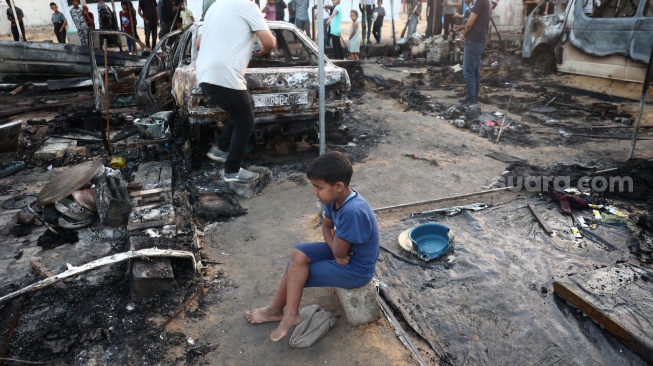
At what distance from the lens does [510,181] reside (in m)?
5.06

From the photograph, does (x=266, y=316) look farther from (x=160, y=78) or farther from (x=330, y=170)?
(x=160, y=78)

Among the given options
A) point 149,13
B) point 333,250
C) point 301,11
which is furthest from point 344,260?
point 301,11

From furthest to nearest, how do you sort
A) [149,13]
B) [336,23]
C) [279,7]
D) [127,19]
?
[279,7]
[336,23]
[127,19]
[149,13]

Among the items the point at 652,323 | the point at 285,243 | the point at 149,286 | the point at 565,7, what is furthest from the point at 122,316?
the point at 565,7

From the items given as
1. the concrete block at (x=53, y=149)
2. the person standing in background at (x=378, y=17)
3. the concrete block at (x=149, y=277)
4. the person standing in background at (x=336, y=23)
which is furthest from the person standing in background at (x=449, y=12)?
the concrete block at (x=149, y=277)

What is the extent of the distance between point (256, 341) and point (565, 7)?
11524 mm

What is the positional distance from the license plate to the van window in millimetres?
7800

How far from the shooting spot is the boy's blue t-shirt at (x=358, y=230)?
253 centimetres

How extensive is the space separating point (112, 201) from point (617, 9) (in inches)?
416

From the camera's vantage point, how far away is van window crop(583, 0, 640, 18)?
8.89 m

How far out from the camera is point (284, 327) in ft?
8.97

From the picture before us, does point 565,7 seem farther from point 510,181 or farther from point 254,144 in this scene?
point 254,144

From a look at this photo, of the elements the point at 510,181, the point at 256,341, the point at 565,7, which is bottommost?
the point at 256,341

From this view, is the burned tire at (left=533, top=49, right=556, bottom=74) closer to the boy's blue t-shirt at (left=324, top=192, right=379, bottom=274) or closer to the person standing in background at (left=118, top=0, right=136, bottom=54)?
the boy's blue t-shirt at (left=324, top=192, right=379, bottom=274)
